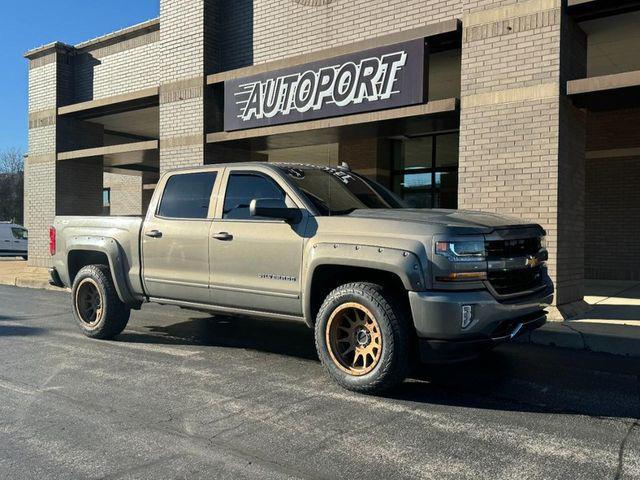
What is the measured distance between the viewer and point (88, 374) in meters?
5.39

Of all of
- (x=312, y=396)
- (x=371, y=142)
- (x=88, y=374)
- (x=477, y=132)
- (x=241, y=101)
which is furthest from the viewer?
(x=371, y=142)

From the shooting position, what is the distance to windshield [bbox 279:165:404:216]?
538 centimetres

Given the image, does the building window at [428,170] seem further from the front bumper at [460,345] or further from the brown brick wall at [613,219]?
the front bumper at [460,345]

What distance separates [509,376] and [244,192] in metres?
3.09

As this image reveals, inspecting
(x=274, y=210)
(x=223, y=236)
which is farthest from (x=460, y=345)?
(x=223, y=236)

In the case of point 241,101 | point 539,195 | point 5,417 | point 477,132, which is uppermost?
point 241,101

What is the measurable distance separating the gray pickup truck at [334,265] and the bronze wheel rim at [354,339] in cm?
1

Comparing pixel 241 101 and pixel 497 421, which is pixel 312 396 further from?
pixel 241 101

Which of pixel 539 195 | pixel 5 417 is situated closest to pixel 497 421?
pixel 5 417

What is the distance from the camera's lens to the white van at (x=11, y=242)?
2767 cm

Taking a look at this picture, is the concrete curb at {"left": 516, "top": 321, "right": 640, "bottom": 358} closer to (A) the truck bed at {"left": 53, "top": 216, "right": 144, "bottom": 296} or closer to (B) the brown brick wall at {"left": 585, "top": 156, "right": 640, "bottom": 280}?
(A) the truck bed at {"left": 53, "top": 216, "right": 144, "bottom": 296}

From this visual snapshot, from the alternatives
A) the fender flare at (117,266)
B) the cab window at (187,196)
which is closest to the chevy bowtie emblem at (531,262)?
the cab window at (187,196)

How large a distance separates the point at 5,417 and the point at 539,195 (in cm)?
675

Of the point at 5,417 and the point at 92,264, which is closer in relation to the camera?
the point at 5,417
